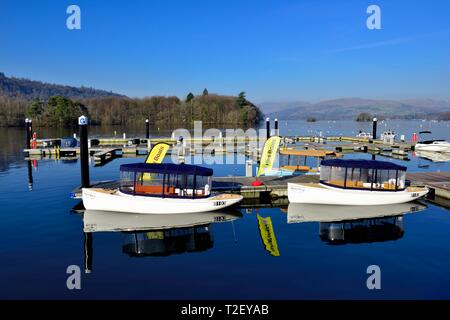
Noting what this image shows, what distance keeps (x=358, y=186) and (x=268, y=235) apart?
8748 millimetres

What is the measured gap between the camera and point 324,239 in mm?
18547

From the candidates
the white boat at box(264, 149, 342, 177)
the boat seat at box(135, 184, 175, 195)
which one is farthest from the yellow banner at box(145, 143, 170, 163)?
the white boat at box(264, 149, 342, 177)

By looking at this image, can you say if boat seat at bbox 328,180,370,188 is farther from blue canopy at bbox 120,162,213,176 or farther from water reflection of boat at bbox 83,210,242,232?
blue canopy at bbox 120,162,213,176

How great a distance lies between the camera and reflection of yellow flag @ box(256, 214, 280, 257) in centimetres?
1714

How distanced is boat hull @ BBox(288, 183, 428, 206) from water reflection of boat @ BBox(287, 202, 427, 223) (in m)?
0.35

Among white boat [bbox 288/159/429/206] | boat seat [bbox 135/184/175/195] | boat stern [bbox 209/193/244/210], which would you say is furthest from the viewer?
white boat [bbox 288/159/429/206]

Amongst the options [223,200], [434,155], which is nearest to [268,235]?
[223,200]

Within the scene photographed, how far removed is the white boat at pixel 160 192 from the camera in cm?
2145

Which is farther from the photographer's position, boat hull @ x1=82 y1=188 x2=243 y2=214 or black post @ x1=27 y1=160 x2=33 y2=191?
black post @ x1=27 y1=160 x2=33 y2=191

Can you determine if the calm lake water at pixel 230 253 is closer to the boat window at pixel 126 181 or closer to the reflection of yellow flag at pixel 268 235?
the reflection of yellow flag at pixel 268 235

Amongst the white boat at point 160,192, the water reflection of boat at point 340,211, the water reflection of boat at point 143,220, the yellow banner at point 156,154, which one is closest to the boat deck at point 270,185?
the water reflection of boat at point 340,211

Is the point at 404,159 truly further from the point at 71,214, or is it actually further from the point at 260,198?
the point at 71,214

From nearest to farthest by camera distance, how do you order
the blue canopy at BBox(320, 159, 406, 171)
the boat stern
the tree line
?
the boat stern
the blue canopy at BBox(320, 159, 406, 171)
the tree line

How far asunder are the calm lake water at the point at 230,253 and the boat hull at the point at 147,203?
25.0 inches
